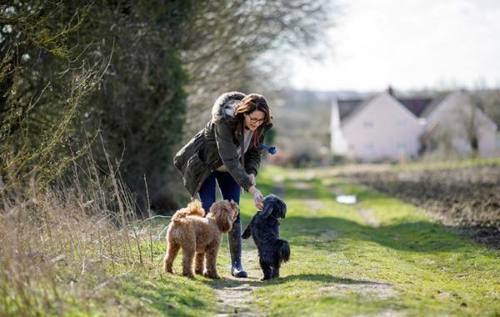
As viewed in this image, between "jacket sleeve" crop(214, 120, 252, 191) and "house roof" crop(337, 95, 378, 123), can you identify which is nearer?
"jacket sleeve" crop(214, 120, 252, 191)

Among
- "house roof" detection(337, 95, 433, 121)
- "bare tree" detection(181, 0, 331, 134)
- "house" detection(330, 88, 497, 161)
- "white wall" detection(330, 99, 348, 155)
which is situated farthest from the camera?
"house roof" detection(337, 95, 433, 121)

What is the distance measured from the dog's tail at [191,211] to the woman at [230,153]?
303 millimetres

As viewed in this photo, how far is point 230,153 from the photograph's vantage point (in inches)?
338

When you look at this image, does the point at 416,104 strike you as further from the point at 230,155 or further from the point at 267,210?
the point at 230,155

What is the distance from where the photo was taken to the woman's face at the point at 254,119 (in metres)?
8.43

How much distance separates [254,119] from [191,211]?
141 cm

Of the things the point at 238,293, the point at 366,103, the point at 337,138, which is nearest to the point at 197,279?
the point at 238,293

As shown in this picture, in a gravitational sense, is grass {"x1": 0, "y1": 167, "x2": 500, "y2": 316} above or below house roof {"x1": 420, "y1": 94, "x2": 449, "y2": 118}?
above

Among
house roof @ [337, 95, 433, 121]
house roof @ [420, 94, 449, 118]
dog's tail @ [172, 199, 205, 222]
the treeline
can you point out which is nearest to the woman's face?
dog's tail @ [172, 199, 205, 222]

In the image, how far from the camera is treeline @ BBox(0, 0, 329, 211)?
35.7 ft

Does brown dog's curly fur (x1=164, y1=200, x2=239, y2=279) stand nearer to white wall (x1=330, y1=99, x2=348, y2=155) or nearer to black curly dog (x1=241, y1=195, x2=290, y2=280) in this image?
black curly dog (x1=241, y1=195, x2=290, y2=280)

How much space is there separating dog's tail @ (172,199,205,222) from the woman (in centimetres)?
30

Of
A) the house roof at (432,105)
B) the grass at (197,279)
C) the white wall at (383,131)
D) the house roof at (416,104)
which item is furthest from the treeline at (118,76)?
the house roof at (416,104)

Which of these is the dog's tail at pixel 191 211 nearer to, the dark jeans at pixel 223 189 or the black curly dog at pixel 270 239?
the dark jeans at pixel 223 189
